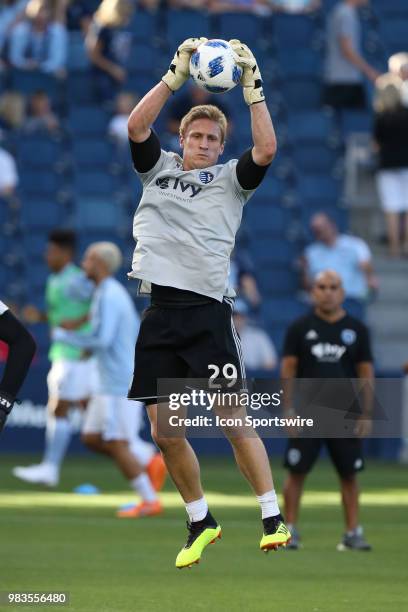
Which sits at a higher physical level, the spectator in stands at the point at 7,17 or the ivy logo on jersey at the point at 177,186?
the spectator in stands at the point at 7,17

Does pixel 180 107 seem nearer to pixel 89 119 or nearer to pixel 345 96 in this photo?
pixel 89 119

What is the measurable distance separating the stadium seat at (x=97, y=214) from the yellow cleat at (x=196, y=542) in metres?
12.8

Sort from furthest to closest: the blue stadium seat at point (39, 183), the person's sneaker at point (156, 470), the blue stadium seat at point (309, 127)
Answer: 1. the blue stadium seat at point (309, 127)
2. the blue stadium seat at point (39, 183)
3. the person's sneaker at point (156, 470)

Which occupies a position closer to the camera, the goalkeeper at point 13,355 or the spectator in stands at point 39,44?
the goalkeeper at point 13,355

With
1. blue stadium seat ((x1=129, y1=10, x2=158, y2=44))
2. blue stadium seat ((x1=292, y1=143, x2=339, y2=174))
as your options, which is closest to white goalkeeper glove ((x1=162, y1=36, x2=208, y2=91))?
blue stadium seat ((x1=292, y1=143, x2=339, y2=174))

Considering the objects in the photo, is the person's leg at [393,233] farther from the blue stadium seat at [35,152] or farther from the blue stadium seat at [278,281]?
the blue stadium seat at [35,152]

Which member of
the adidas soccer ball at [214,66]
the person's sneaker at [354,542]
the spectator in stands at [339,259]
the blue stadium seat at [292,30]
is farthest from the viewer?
the blue stadium seat at [292,30]

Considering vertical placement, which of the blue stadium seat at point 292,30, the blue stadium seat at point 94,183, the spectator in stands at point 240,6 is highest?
the spectator in stands at point 240,6

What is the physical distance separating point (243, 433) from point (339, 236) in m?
12.4

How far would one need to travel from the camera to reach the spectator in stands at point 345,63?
2320cm

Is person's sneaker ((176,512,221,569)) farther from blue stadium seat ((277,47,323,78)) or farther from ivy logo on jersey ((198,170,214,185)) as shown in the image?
blue stadium seat ((277,47,323,78))

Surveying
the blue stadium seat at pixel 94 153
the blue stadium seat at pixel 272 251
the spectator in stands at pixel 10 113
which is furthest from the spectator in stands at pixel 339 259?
the spectator in stands at pixel 10 113

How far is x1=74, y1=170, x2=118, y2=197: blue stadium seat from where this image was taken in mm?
21797

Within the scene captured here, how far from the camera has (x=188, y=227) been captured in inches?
339
